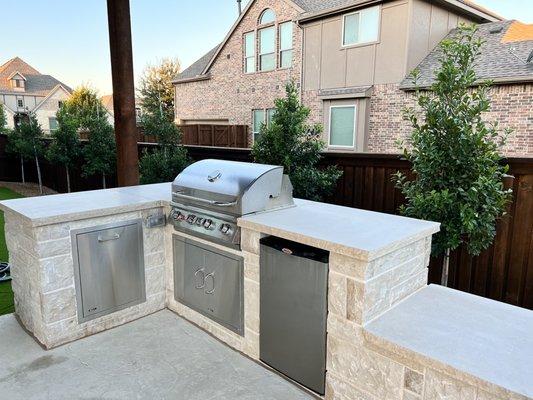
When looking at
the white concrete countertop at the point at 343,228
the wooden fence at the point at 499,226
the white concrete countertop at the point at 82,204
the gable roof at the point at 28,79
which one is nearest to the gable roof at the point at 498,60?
the wooden fence at the point at 499,226

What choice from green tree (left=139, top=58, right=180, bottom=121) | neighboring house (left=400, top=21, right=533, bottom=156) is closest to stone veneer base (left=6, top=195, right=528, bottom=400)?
neighboring house (left=400, top=21, right=533, bottom=156)

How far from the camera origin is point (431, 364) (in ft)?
5.53

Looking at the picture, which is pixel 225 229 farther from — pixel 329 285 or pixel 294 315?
pixel 329 285

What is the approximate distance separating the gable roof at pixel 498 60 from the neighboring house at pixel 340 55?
432mm

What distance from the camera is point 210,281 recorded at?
9.75 feet

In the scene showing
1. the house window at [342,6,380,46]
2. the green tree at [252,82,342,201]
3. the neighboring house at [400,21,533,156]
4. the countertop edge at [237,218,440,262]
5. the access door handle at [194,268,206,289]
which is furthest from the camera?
the house window at [342,6,380,46]

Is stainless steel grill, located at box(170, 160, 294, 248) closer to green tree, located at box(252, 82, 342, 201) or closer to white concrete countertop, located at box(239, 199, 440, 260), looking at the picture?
white concrete countertop, located at box(239, 199, 440, 260)

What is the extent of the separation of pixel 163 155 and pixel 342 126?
241 inches

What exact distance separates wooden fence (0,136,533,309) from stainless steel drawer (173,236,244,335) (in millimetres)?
1939

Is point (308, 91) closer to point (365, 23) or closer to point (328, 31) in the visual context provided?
point (328, 31)

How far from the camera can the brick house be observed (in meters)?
9.66

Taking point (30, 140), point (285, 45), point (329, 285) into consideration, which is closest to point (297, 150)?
point (329, 285)

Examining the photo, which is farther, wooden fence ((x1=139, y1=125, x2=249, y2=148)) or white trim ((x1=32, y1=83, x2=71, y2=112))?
white trim ((x1=32, y1=83, x2=71, y2=112))

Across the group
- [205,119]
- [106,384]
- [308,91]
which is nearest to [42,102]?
[205,119]
